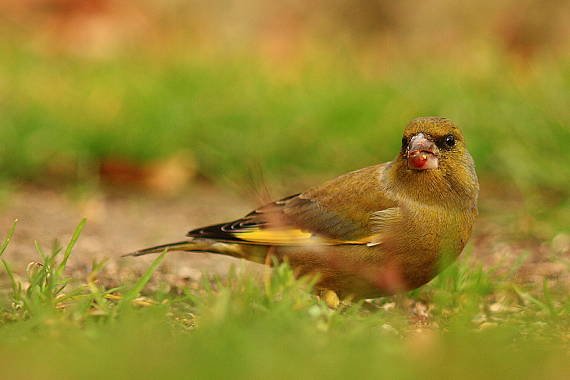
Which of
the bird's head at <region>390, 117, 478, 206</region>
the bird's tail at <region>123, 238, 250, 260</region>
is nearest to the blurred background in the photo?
the bird's tail at <region>123, 238, 250, 260</region>

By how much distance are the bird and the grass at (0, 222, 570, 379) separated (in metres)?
0.25

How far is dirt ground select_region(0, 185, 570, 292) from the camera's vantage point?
464cm

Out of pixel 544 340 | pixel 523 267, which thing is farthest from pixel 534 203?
pixel 544 340

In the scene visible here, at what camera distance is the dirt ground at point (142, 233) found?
4.64 m

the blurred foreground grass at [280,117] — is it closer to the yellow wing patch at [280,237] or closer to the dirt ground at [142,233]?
the dirt ground at [142,233]

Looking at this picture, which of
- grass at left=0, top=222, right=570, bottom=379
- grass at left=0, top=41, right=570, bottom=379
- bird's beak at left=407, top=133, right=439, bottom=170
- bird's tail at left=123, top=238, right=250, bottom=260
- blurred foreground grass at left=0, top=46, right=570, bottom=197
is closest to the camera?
grass at left=0, top=222, right=570, bottom=379

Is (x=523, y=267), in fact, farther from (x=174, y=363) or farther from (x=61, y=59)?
(x=61, y=59)

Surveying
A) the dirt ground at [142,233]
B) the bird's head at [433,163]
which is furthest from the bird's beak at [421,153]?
the dirt ground at [142,233]

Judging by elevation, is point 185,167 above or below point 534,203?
above

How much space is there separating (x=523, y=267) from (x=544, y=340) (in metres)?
1.63

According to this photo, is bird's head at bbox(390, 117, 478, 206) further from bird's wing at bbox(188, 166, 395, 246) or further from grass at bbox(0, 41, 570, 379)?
grass at bbox(0, 41, 570, 379)

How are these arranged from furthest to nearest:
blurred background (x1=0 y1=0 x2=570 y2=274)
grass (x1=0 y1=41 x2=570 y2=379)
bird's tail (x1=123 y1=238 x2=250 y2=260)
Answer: blurred background (x1=0 y1=0 x2=570 y2=274) → bird's tail (x1=123 y1=238 x2=250 y2=260) → grass (x1=0 y1=41 x2=570 y2=379)

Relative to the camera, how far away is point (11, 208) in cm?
568

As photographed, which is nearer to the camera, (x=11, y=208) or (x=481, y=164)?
(x=11, y=208)
